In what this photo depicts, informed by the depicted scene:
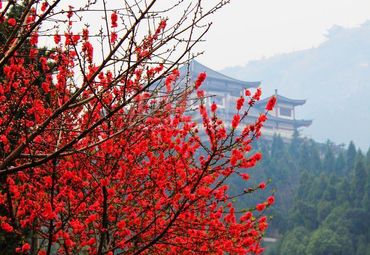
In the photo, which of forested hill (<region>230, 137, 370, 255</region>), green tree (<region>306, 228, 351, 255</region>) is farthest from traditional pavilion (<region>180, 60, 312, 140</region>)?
green tree (<region>306, 228, 351, 255</region>)

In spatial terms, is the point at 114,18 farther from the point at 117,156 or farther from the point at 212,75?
the point at 212,75

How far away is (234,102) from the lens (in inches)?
2598

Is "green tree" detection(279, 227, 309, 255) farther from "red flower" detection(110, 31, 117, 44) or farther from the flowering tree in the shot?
"red flower" detection(110, 31, 117, 44)

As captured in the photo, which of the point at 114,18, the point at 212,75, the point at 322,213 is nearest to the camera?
the point at 114,18

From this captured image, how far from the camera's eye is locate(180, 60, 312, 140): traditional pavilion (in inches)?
2474

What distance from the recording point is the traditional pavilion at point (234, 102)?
62.8 m

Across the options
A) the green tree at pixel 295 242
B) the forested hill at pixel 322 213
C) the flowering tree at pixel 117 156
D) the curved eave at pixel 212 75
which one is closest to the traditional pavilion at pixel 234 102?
the curved eave at pixel 212 75

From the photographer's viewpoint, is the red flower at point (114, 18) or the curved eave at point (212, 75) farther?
the curved eave at point (212, 75)

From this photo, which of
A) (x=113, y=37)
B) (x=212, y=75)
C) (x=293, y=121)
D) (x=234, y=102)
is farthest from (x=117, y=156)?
(x=293, y=121)

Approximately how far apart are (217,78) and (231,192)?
2140 centimetres

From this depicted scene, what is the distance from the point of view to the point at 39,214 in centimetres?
515

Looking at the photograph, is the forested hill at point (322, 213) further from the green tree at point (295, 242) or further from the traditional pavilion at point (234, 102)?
the traditional pavilion at point (234, 102)

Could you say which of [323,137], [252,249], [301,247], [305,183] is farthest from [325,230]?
[323,137]

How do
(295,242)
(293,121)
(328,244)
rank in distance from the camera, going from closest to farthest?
(328,244)
(295,242)
(293,121)
